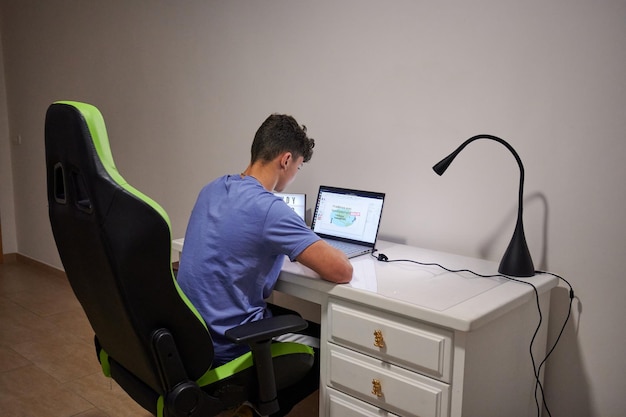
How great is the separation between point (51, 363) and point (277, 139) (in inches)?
71.8

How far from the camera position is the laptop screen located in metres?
2.09

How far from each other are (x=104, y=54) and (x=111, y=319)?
2719 millimetres

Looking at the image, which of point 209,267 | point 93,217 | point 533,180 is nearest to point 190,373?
point 209,267

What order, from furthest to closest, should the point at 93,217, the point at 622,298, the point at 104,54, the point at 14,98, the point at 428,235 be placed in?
1. the point at 14,98
2. the point at 104,54
3. the point at 428,235
4. the point at 622,298
5. the point at 93,217

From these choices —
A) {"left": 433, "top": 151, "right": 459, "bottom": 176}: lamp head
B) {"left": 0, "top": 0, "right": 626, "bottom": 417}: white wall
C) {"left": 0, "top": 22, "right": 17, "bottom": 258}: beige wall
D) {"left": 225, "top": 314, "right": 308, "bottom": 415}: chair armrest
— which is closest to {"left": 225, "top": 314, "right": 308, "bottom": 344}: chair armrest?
{"left": 225, "top": 314, "right": 308, "bottom": 415}: chair armrest

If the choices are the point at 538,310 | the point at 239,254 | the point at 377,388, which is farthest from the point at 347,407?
the point at 538,310

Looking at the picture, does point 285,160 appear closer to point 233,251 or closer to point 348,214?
point 233,251

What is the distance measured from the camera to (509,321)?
1619mm

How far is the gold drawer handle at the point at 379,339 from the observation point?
1.54m

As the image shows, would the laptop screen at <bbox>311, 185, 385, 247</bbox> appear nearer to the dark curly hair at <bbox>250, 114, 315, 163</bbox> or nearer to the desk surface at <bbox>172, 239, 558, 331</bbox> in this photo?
the desk surface at <bbox>172, 239, 558, 331</bbox>

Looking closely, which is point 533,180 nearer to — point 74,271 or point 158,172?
point 74,271

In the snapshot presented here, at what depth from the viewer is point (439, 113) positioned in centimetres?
209

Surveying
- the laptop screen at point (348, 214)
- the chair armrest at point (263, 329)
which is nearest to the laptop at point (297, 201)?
the laptop screen at point (348, 214)

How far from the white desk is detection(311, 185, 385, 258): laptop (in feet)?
0.78
